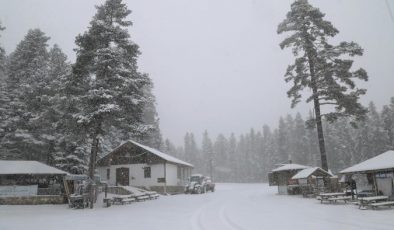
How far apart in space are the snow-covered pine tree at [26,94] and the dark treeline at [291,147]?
33.8 metres

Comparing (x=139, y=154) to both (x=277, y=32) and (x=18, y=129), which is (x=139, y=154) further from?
(x=277, y=32)

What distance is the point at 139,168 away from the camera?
42.5 metres

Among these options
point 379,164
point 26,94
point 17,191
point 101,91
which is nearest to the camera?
point 379,164

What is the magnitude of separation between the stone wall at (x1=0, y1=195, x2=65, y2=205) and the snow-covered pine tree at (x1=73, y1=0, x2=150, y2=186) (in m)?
4.44

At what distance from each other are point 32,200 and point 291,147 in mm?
72338

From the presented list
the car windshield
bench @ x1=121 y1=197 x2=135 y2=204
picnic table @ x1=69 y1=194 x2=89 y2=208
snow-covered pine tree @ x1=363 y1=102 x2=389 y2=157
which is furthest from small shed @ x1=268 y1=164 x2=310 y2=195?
snow-covered pine tree @ x1=363 y1=102 x2=389 y2=157

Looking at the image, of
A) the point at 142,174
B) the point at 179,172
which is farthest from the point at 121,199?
the point at 179,172

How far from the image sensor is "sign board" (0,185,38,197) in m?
26.2

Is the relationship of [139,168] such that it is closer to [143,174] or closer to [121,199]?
[143,174]

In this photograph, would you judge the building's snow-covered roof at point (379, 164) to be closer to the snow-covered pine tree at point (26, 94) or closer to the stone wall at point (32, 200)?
the stone wall at point (32, 200)

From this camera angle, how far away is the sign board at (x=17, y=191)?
2625 centimetres

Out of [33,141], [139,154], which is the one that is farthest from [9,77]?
[139,154]

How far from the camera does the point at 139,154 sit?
42562 mm

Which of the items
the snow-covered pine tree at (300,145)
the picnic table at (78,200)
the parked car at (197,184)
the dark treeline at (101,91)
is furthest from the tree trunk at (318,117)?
the snow-covered pine tree at (300,145)
